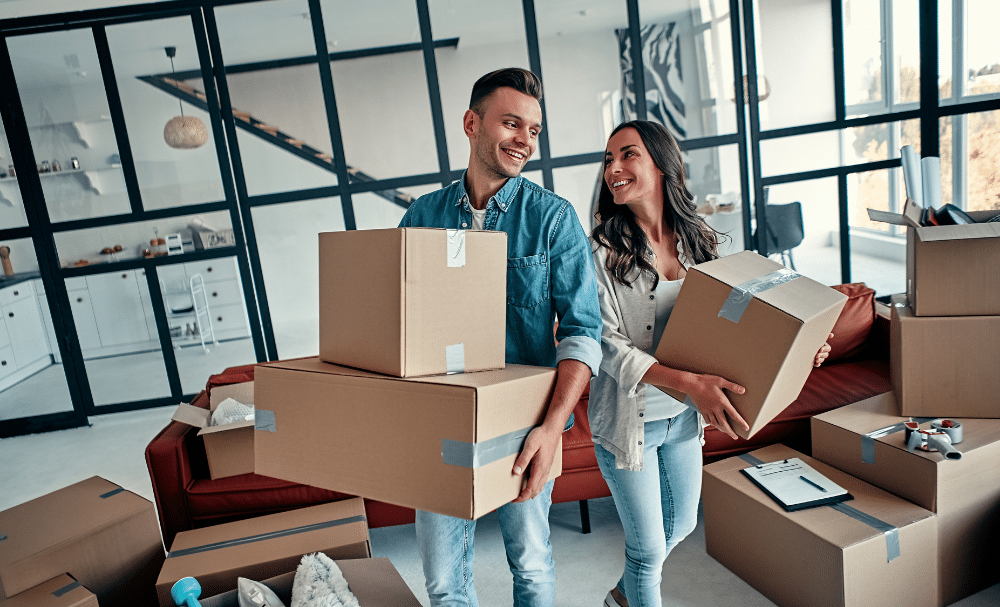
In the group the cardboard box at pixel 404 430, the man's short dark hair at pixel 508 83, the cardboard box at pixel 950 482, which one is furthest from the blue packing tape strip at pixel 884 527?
the man's short dark hair at pixel 508 83

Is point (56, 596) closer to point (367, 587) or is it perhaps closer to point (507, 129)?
point (367, 587)

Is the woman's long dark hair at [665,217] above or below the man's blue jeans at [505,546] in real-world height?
above

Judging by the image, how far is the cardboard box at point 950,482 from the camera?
4.75 ft

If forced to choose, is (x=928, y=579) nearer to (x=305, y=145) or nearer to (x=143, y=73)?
(x=305, y=145)

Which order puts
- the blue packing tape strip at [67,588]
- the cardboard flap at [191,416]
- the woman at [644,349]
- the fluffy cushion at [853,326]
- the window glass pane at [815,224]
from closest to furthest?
the woman at [644,349]
the blue packing tape strip at [67,588]
the cardboard flap at [191,416]
the fluffy cushion at [853,326]
the window glass pane at [815,224]

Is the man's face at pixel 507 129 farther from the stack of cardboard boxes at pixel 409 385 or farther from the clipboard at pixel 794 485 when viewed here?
the clipboard at pixel 794 485

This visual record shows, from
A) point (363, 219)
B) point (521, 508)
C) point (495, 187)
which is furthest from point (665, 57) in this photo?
point (521, 508)

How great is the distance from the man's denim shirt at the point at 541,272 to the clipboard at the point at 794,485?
33.6 inches

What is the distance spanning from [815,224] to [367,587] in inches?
151

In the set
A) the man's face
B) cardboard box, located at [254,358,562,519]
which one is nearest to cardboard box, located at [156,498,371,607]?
cardboard box, located at [254,358,562,519]

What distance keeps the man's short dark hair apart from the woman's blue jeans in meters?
0.73

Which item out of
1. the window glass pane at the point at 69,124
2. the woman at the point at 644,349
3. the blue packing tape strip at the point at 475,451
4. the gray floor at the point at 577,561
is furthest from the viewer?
the window glass pane at the point at 69,124

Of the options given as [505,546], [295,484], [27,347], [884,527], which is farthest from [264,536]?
[27,347]

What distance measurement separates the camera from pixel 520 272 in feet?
3.63
